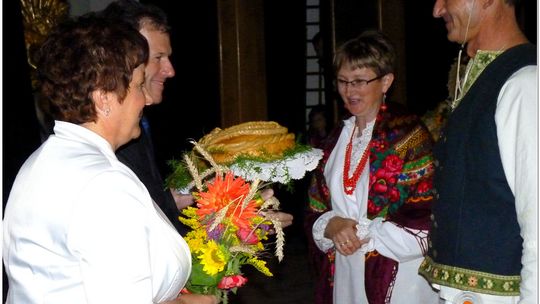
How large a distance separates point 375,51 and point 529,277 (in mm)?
1302

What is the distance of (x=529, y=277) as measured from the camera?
1803 millimetres

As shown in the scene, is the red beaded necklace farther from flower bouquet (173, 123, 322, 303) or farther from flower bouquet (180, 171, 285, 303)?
flower bouquet (180, 171, 285, 303)

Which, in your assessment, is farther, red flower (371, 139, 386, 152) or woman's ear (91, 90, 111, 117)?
red flower (371, 139, 386, 152)

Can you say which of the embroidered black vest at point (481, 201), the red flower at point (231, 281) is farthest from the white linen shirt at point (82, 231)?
the embroidered black vest at point (481, 201)

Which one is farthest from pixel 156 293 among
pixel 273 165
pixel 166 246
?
pixel 273 165

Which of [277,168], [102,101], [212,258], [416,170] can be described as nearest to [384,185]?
[416,170]

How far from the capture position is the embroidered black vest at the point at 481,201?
1.90 m

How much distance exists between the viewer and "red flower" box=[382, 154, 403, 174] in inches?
108

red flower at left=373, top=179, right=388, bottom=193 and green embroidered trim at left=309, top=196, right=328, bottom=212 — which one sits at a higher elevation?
red flower at left=373, top=179, right=388, bottom=193

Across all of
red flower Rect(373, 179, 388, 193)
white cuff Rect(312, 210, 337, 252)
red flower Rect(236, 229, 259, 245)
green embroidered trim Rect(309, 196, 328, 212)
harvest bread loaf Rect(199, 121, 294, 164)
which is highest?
harvest bread loaf Rect(199, 121, 294, 164)

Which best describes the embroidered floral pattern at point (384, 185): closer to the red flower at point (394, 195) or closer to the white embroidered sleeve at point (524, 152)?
the red flower at point (394, 195)

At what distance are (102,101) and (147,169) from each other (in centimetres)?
58

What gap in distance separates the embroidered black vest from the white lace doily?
0.47m

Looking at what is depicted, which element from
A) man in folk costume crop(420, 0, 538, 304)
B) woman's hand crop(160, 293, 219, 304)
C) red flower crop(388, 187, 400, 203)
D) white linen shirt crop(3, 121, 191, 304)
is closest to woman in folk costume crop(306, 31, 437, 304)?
red flower crop(388, 187, 400, 203)
